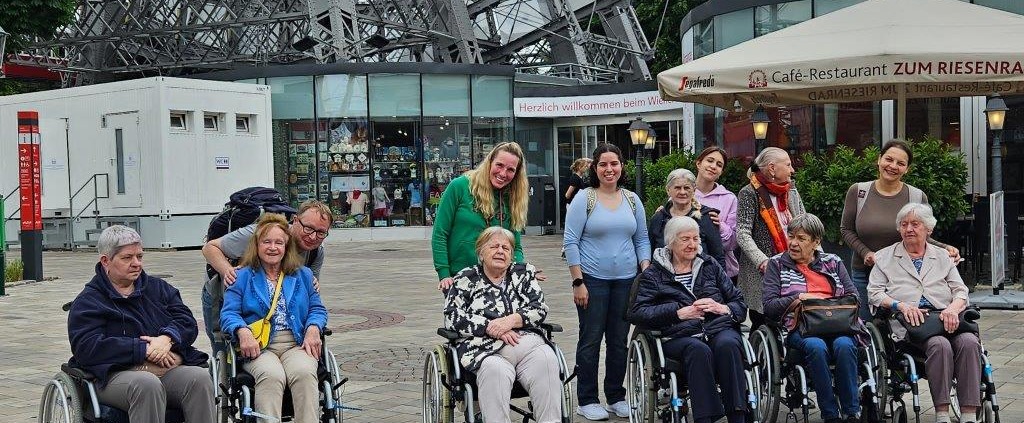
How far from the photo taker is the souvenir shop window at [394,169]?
2939 cm

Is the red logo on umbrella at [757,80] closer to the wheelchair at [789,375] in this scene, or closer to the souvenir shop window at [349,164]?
the wheelchair at [789,375]

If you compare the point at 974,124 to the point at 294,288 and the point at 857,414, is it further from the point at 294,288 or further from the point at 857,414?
the point at 294,288

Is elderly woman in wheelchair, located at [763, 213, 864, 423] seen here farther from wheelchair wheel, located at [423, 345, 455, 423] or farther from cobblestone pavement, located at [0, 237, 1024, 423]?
wheelchair wheel, located at [423, 345, 455, 423]

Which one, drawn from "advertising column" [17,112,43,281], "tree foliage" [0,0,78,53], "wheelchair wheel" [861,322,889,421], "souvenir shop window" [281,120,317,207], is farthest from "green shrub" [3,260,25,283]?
"wheelchair wheel" [861,322,889,421]

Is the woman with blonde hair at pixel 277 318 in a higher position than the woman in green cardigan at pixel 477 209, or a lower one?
lower

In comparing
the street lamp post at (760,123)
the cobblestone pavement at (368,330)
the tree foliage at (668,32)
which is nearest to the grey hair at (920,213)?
the cobblestone pavement at (368,330)

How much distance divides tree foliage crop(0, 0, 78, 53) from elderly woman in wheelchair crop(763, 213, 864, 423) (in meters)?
18.1

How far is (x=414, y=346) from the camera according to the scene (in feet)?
32.3

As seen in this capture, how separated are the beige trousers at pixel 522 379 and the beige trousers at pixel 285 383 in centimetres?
82

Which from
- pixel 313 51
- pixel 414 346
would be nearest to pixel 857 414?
pixel 414 346

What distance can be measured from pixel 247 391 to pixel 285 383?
0.20m

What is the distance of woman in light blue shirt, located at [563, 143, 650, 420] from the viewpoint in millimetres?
6664

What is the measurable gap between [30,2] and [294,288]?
1766 cm

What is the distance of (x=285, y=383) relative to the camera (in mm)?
5598
